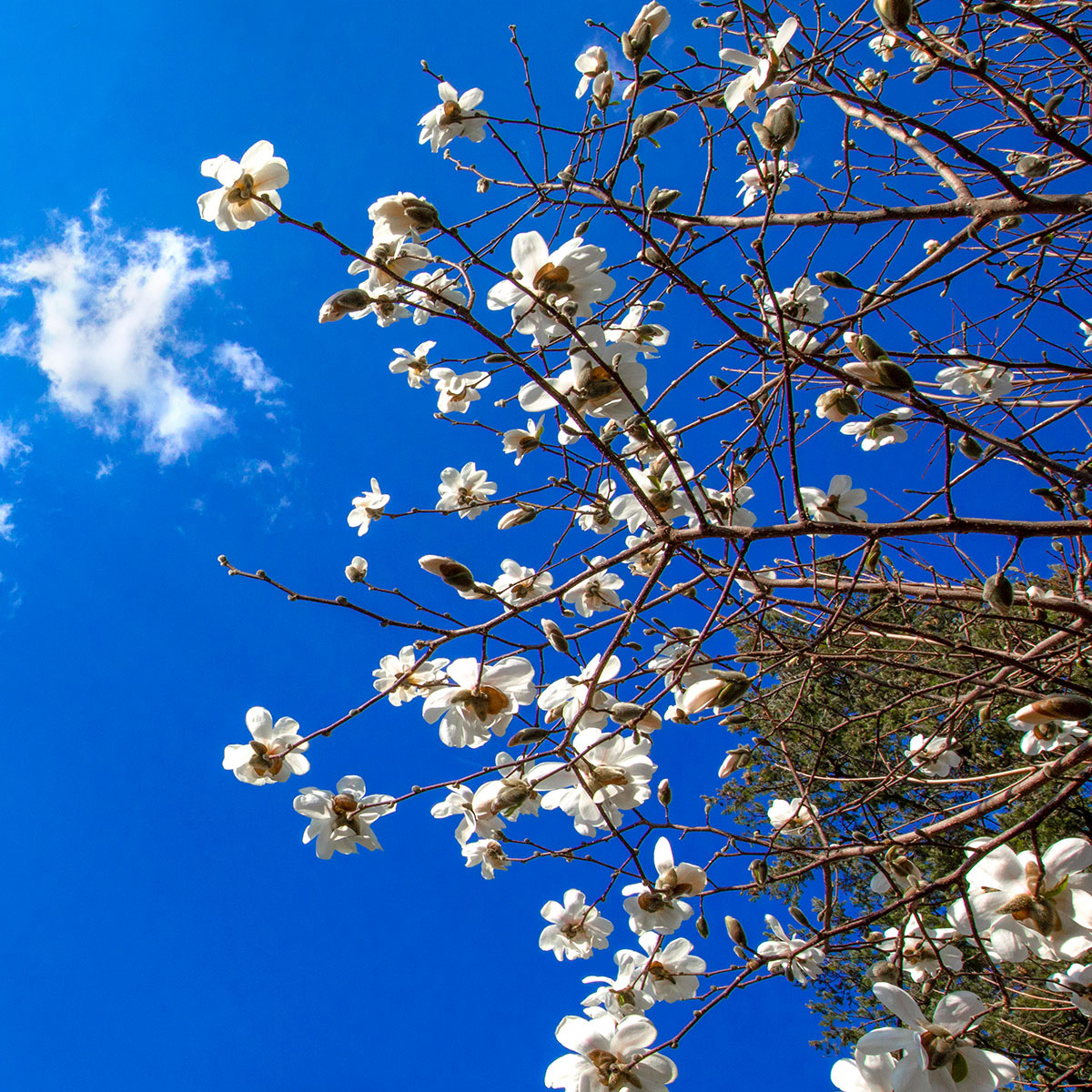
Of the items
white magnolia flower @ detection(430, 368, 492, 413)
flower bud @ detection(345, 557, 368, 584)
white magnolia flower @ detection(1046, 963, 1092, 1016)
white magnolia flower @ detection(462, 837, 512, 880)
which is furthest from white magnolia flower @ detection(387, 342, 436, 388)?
white magnolia flower @ detection(1046, 963, 1092, 1016)

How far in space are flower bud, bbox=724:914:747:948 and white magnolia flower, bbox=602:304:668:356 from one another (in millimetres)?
1294

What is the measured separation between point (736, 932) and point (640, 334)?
1373 mm

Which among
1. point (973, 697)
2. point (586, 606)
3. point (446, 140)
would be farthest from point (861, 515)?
point (446, 140)

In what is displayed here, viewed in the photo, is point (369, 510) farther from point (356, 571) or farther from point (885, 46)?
point (885, 46)

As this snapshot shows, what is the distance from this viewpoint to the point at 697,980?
1.70 metres

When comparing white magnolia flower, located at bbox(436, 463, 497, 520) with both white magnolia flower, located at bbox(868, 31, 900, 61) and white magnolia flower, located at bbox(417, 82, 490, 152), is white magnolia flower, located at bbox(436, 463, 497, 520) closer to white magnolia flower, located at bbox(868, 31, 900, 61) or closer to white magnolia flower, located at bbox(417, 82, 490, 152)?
white magnolia flower, located at bbox(417, 82, 490, 152)

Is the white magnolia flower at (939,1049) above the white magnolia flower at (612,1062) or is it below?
below

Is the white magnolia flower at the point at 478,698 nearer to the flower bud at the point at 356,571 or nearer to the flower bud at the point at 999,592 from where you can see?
the flower bud at the point at 356,571

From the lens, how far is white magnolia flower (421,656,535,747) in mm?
1361

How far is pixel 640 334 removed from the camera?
173cm

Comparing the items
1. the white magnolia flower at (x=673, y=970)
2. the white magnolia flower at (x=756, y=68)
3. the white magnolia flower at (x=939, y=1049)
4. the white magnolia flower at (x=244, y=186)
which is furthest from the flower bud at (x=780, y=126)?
the white magnolia flower at (x=673, y=970)

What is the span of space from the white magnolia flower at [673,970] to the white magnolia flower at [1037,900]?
71 cm

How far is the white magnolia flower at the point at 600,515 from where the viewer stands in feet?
5.50

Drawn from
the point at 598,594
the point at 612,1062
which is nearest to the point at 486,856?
the point at 612,1062
